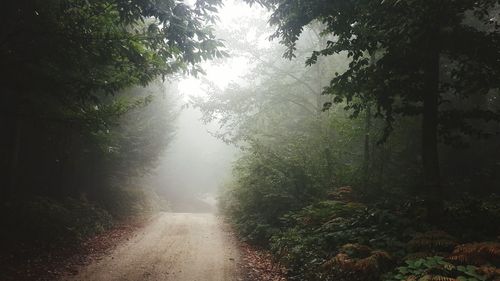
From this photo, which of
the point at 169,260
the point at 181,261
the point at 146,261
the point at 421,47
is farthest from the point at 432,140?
the point at 146,261

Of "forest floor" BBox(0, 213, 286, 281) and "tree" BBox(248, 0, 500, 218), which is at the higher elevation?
"tree" BBox(248, 0, 500, 218)

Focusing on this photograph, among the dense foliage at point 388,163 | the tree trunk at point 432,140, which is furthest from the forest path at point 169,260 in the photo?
the tree trunk at point 432,140

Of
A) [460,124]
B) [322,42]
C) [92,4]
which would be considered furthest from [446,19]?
[322,42]

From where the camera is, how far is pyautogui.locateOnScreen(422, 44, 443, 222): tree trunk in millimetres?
7395

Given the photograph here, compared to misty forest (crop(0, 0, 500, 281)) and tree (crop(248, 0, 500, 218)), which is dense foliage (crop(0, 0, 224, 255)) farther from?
tree (crop(248, 0, 500, 218))

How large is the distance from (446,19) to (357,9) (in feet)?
5.42

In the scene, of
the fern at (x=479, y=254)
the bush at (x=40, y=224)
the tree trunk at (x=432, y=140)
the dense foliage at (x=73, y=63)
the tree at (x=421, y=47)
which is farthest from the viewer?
the bush at (x=40, y=224)

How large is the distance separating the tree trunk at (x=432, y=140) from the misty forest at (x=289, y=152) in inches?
1.1

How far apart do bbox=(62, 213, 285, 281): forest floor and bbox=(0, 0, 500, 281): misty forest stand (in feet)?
0.20

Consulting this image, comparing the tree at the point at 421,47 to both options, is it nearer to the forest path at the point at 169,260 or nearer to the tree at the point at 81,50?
the tree at the point at 81,50

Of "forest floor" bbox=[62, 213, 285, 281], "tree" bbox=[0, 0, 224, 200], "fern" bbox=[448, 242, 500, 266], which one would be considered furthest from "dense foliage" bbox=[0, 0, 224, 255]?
"fern" bbox=[448, 242, 500, 266]

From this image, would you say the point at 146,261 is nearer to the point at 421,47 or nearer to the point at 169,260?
the point at 169,260

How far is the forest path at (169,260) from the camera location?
8.77m

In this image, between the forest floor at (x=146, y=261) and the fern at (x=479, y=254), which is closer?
the fern at (x=479, y=254)
